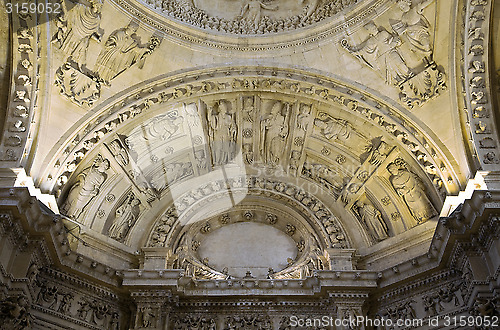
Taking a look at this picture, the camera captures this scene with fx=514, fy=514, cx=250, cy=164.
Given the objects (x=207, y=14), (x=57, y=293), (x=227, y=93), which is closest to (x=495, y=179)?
(x=227, y=93)

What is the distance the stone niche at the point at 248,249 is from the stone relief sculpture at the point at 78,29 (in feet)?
16.4

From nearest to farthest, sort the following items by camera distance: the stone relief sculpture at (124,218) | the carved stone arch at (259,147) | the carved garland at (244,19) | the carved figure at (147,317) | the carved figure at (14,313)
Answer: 1. the carved figure at (14,313)
2. the carved figure at (147,317)
3. the carved stone arch at (259,147)
4. the stone relief sculpture at (124,218)
5. the carved garland at (244,19)

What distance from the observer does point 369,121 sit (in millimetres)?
11219

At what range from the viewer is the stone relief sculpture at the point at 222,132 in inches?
473

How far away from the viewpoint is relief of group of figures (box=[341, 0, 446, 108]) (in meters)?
10.6

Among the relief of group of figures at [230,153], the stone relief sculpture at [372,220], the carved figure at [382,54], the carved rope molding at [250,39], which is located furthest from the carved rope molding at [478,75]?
the stone relief sculpture at [372,220]

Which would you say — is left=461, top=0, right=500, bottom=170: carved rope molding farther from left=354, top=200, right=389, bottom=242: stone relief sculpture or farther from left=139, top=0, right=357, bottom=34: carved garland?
left=139, top=0, right=357, bottom=34: carved garland

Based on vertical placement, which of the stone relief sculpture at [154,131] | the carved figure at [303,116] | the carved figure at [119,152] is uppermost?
the carved figure at [303,116]

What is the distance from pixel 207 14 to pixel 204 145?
3131 mm

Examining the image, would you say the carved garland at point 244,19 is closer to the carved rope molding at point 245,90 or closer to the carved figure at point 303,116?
the carved rope molding at point 245,90

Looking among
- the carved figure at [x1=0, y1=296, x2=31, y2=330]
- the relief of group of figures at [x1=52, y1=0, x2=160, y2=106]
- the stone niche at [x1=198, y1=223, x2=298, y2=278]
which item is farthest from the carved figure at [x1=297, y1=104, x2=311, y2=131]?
the carved figure at [x1=0, y1=296, x2=31, y2=330]

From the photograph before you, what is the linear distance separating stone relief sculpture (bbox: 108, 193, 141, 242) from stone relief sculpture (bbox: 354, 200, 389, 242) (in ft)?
16.5

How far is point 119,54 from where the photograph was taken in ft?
36.4

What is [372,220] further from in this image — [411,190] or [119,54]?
[119,54]
